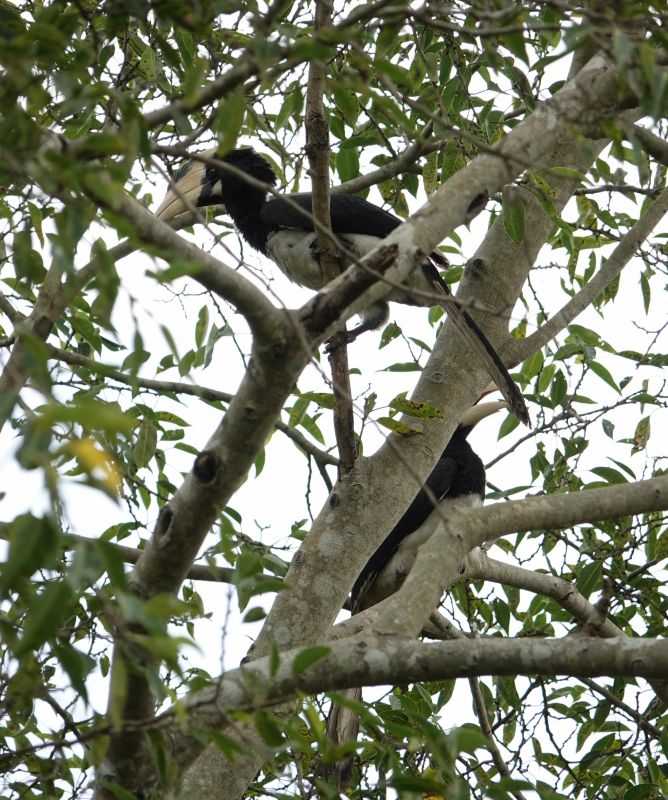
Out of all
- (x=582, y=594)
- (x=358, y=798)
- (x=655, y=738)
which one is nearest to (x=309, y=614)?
(x=358, y=798)

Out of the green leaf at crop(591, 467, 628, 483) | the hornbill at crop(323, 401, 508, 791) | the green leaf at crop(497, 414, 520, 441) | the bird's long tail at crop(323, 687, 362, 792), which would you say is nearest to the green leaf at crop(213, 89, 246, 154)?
the bird's long tail at crop(323, 687, 362, 792)

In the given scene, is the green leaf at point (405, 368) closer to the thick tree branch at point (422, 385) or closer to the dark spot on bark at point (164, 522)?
the thick tree branch at point (422, 385)

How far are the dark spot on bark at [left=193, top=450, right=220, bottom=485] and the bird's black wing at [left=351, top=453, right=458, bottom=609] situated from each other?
2605mm

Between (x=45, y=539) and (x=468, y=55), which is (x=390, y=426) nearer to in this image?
(x=468, y=55)

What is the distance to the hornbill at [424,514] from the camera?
4574 millimetres

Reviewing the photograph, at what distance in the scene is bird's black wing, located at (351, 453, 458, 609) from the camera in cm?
444

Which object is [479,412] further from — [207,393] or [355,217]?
→ [207,393]

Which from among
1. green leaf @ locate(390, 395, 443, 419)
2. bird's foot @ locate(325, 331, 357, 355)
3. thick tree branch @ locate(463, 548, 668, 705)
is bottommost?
thick tree branch @ locate(463, 548, 668, 705)

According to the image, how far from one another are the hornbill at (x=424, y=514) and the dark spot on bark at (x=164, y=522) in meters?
2.53

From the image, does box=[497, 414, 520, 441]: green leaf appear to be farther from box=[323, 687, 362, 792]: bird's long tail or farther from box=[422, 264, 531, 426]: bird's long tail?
box=[323, 687, 362, 792]: bird's long tail

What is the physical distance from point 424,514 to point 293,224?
1490 mm

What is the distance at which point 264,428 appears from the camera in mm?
1887

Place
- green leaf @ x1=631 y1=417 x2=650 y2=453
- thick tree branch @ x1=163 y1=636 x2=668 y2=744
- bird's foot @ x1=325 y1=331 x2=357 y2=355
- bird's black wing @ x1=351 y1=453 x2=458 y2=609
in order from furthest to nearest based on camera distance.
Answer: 1. bird's black wing @ x1=351 y1=453 x2=458 y2=609
2. green leaf @ x1=631 y1=417 x2=650 y2=453
3. bird's foot @ x1=325 y1=331 x2=357 y2=355
4. thick tree branch @ x1=163 y1=636 x2=668 y2=744

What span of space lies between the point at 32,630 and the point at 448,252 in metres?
3.17
